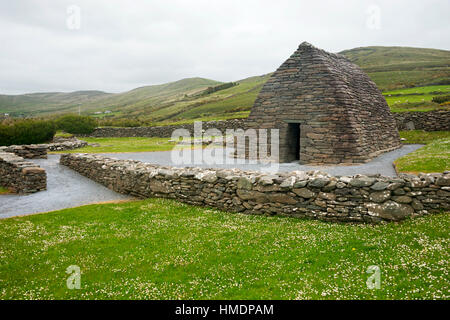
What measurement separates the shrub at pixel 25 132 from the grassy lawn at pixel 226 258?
21931 mm

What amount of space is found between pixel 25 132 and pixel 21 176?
53.8 ft

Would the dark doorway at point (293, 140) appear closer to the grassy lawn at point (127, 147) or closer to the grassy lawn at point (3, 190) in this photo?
the grassy lawn at point (127, 147)

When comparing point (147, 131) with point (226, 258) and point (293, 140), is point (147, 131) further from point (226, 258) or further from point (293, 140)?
point (226, 258)

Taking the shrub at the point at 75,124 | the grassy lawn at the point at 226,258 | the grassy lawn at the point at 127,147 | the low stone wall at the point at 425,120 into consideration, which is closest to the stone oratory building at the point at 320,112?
the grassy lawn at the point at 226,258

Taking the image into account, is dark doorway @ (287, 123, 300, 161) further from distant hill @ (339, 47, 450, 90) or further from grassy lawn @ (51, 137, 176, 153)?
distant hill @ (339, 47, 450, 90)

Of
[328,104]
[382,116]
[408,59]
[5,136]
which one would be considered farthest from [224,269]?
[408,59]

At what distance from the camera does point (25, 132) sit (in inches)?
1053

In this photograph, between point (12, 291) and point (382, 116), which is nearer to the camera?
point (12, 291)

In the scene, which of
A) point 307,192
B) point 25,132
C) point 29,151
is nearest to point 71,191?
point 29,151

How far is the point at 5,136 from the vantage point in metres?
25.3

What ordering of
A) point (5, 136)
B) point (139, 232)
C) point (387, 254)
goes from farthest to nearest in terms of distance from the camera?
point (5, 136)
point (139, 232)
point (387, 254)
